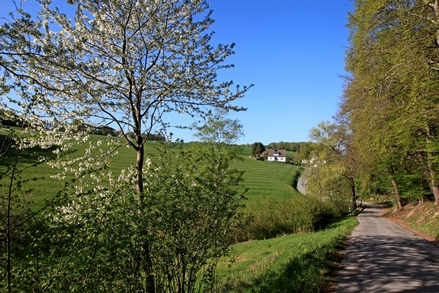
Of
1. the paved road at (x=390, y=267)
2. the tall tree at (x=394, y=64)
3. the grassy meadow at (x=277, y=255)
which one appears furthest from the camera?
the tall tree at (x=394, y=64)

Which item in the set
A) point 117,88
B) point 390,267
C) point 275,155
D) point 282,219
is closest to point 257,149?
point 275,155

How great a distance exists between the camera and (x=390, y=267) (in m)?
8.69

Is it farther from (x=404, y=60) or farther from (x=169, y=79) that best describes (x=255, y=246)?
(x=169, y=79)

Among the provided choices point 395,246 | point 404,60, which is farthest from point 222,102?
point 395,246

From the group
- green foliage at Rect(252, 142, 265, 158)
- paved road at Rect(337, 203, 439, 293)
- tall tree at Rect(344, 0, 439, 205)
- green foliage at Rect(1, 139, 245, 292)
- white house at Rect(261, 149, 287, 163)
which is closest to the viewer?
green foliage at Rect(1, 139, 245, 292)

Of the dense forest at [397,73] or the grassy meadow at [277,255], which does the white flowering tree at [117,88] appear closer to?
the grassy meadow at [277,255]

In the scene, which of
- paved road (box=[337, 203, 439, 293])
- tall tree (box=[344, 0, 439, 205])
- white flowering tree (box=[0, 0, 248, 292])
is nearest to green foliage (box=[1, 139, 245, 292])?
white flowering tree (box=[0, 0, 248, 292])

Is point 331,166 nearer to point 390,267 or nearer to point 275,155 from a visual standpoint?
point 390,267

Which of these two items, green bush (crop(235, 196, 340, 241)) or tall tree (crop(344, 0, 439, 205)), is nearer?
tall tree (crop(344, 0, 439, 205))

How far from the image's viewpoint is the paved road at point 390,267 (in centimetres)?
693

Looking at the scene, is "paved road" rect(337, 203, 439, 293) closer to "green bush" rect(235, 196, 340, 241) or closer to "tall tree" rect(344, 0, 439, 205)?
"tall tree" rect(344, 0, 439, 205)

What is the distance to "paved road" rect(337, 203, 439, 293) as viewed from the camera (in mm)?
6930

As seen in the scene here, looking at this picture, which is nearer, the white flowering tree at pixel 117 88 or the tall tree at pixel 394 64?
the white flowering tree at pixel 117 88

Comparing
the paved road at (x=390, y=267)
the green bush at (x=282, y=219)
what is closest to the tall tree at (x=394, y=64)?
the paved road at (x=390, y=267)
